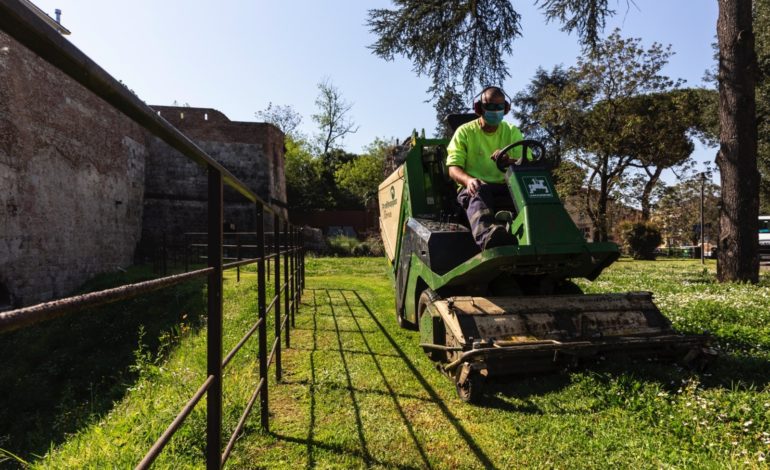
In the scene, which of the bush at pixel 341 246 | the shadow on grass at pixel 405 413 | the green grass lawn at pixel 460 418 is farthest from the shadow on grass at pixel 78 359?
the bush at pixel 341 246

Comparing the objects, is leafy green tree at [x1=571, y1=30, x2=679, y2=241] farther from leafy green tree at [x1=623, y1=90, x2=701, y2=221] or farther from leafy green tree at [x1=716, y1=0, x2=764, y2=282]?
leafy green tree at [x1=716, y1=0, x2=764, y2=282]

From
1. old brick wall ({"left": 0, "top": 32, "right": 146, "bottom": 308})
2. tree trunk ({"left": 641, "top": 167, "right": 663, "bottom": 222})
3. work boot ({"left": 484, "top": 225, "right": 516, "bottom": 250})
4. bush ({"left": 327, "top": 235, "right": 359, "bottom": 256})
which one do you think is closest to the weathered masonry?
old brick wall ({"left": 0, "top": 32, "right": 146, "bottom": 308})

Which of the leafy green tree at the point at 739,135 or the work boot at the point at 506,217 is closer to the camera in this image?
the work boot at the point at 506,217

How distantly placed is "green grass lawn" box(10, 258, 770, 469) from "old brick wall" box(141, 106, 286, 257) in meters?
16.6

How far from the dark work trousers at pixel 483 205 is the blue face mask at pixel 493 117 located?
64 centimetres

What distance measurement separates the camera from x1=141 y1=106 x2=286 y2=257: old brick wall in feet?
69.5

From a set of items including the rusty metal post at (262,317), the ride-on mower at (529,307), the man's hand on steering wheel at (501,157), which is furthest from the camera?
the man's hand on steering wheel at (501,157)

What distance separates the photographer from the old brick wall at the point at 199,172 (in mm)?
21172

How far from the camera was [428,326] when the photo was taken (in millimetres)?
4207

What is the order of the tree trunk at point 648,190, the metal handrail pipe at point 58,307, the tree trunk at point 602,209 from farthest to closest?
the tree trunk at point 648,190
the tree trunk at point 602,209
the metal handrail pipe at point 58,307

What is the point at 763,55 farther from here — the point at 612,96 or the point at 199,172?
the point at 199,172

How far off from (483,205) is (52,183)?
13100 mm

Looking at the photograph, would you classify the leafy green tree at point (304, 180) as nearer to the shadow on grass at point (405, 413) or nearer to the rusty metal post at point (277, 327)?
the shadow on grass at point (405, 413)

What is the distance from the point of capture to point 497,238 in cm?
375
